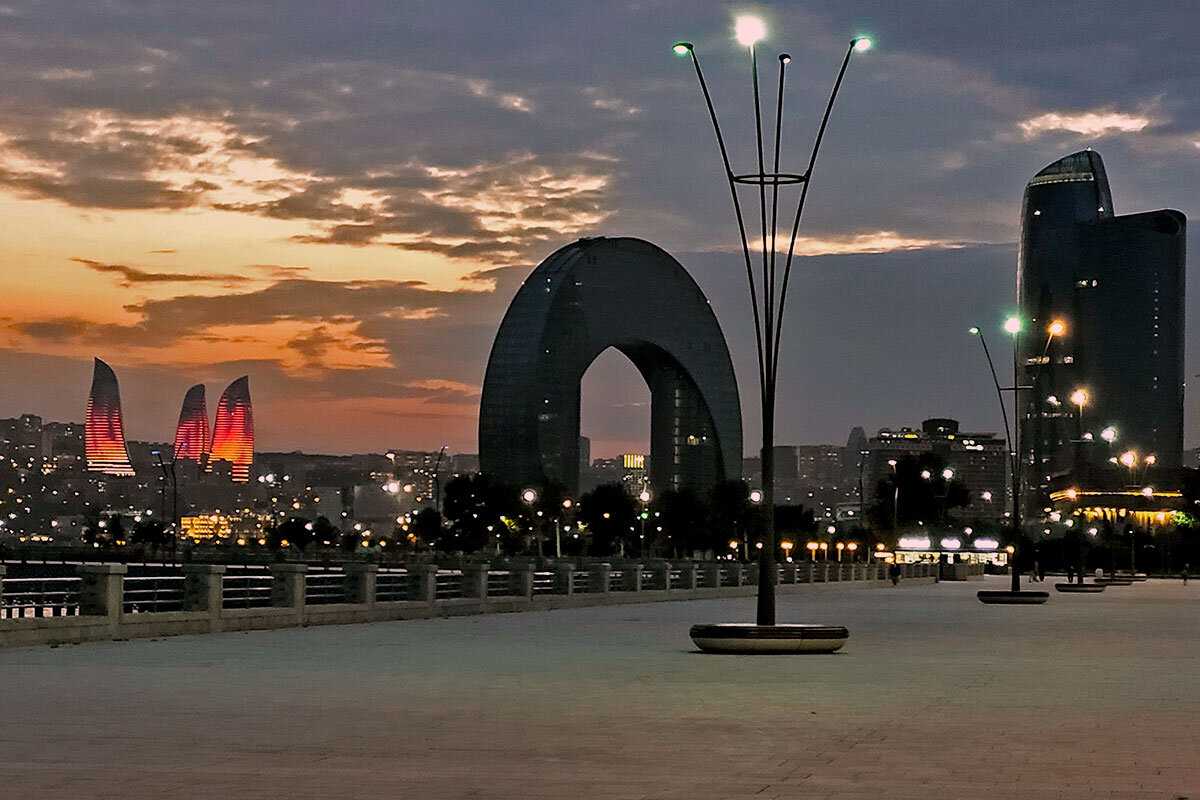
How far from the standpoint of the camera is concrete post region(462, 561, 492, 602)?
1793 inches

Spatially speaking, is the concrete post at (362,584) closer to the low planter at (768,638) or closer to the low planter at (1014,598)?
the low planter at (768,638)

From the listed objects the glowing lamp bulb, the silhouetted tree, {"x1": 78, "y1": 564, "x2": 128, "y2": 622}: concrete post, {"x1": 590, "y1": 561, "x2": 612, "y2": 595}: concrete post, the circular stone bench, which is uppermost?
the glowing lamp bulb

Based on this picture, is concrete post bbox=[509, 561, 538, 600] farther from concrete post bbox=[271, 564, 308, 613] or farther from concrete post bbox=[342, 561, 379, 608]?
concrete post bbox=[271, 564, 308, 613]

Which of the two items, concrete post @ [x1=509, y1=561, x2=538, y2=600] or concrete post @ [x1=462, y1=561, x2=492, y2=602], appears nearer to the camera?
concrete post @ [x1=462, y1=561, x2=492, y2=602]

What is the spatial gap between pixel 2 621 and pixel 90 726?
1152 cm

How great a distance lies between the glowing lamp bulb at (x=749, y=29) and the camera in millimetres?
27125

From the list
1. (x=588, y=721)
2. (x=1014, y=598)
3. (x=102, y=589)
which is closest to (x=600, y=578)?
(x=1014, y=598)

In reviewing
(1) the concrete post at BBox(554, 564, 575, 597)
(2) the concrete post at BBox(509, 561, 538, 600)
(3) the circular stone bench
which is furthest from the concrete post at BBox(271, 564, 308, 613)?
(3) the circular stone bench

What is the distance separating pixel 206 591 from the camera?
32156 mm

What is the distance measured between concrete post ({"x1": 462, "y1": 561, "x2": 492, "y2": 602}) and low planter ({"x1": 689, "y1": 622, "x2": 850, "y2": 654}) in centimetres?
1851

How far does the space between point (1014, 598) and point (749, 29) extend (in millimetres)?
34681

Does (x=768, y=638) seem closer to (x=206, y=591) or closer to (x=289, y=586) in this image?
(x=206, y=591)

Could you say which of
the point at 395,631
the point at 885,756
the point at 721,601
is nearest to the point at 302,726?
the point at 885,756

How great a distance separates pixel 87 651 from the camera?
2627 cm
